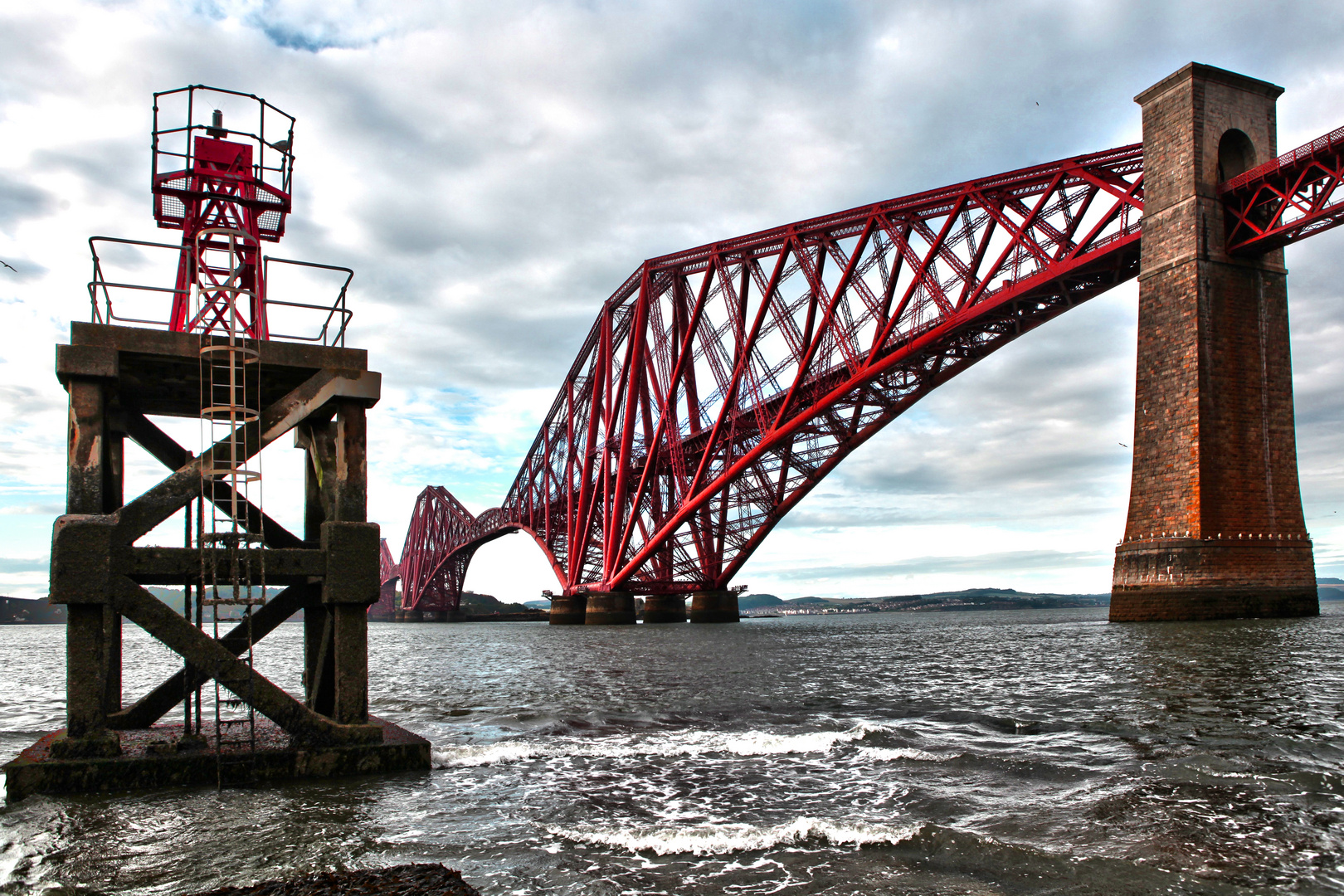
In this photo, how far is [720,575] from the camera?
5884cm

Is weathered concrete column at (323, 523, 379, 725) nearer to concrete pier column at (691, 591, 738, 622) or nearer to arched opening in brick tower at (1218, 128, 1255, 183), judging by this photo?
arched opening in brick tower at (1218, 128, 1255, 183)

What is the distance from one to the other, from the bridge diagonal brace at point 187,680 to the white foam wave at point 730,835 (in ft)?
15.1

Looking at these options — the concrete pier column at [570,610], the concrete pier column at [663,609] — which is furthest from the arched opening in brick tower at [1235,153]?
the concrete pier column at [570,610]

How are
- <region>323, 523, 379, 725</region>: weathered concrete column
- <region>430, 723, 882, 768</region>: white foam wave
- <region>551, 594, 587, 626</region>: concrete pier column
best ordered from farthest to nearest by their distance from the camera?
1. <region>551, 594, 587, 626</region>: concrete pier column
2. <region>430, 723, 882, 768</region>: white foam wave
3. <region>323, 523, 379, 725</region>: weathered concrete column

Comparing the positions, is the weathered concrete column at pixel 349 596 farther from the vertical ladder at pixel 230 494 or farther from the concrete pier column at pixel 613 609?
the concrete pier column at pixel 613 609

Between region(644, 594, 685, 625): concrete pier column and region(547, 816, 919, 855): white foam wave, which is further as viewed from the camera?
region(644, 594, 685, 625): concrete pier column

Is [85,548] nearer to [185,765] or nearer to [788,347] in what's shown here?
[185,765]

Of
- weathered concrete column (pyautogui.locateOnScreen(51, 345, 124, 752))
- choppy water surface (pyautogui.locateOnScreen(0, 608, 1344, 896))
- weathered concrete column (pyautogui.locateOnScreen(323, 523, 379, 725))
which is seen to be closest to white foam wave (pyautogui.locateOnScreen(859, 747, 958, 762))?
choppy water surface (pyautogui.locateOnScreen(0, 608, 1344, 896))

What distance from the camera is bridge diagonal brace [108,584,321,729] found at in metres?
9.62

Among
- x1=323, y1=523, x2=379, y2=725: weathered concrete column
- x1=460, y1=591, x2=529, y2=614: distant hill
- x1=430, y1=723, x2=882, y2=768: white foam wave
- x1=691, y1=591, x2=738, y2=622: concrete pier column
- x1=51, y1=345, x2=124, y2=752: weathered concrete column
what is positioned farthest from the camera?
x1=460, y1=591, x2=529, y2=614: distant hill

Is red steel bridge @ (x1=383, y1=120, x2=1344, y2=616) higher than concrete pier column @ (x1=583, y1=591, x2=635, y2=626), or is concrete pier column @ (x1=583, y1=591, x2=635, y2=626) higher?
red steel bridge @ (x1=383, y1=120, x2=1344, y2=616)

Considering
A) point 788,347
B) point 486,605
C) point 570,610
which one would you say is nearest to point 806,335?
point 788,347

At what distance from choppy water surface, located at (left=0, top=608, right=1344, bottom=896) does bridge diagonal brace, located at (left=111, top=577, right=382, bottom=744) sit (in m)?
0.64

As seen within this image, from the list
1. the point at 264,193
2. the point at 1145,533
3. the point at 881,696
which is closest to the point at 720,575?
the point at 1145,533
